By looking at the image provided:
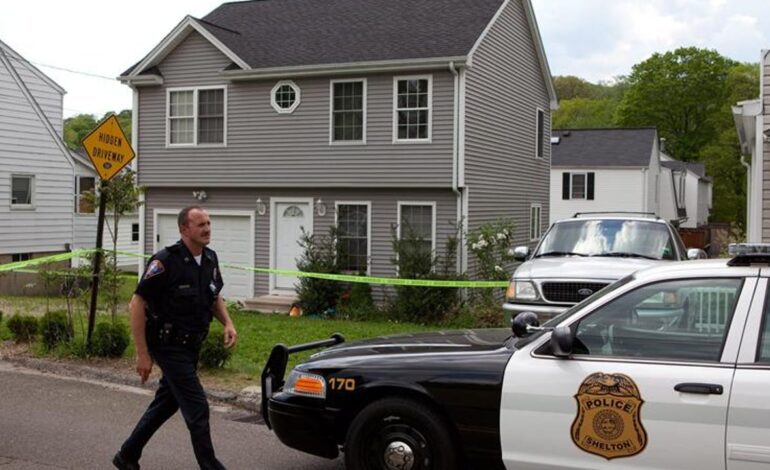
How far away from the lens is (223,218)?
19.2 m

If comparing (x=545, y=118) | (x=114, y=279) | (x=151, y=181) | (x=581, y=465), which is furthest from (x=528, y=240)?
(x=581, y=465)

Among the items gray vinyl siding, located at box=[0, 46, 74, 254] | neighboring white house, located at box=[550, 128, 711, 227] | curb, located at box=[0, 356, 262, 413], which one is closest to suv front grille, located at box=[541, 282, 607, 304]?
curb, located at box=[0, 356, 262, 413]

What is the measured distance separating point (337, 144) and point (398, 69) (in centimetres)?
217

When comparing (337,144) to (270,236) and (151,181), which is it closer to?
(270,236)

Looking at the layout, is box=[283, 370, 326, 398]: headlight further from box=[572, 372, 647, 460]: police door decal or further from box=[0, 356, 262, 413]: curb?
box=[0, 356, 262, 413]: curb

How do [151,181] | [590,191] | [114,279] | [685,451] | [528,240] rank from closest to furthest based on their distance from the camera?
1. [685,451]
2. [114,279]
3. [151,181]
4. [528,240]
5. [590,191]

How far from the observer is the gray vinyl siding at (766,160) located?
12906 mm

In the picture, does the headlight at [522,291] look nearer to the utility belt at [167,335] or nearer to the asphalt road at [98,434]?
the asphalt road at [98,434]

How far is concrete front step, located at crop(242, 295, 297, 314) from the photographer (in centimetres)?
1764

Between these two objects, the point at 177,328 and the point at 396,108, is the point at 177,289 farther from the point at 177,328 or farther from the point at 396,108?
the point at 396,108

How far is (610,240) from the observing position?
10359mm

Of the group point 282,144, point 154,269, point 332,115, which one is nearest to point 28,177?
point 282,144

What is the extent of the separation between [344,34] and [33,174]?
37.3 feet

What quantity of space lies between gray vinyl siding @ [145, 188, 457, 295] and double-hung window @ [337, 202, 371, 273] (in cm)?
15
